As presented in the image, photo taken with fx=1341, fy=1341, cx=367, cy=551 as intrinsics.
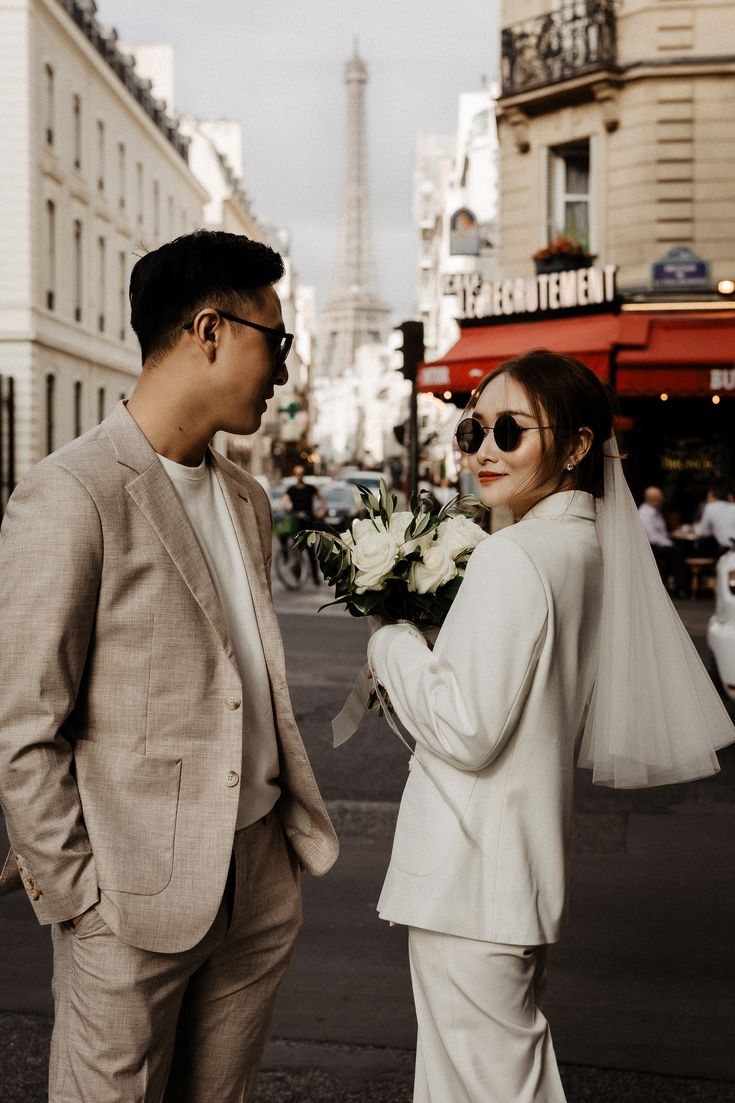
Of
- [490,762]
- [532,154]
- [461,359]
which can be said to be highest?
[532,154]

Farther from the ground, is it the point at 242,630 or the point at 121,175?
the point at 121,175

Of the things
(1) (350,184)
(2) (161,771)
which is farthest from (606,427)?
(1) (350,184)

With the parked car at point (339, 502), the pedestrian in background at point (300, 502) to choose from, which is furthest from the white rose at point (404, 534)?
the parked car at point (339, 502)

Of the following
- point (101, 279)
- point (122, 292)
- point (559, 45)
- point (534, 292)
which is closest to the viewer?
point (534, 292)

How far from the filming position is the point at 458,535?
289cm

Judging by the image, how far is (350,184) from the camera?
183 meters

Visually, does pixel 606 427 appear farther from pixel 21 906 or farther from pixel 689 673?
pixel 21 906

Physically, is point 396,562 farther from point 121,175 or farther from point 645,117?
point 121,175

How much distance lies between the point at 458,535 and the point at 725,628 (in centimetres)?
669

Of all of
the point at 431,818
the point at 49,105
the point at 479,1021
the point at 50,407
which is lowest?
the point at 479,1021

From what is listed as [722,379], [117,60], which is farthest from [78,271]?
[722,379]

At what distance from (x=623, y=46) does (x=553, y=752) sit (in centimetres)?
2089

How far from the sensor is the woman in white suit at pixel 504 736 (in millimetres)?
2525

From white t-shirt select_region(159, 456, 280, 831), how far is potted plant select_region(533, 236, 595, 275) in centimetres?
1950
